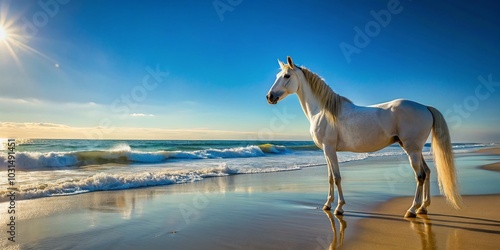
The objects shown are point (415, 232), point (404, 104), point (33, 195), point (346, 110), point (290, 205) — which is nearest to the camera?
point (415, 232)

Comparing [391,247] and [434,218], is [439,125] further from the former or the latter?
[391,247]

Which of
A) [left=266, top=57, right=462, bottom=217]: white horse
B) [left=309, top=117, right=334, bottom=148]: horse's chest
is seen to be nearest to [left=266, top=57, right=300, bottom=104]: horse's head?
[left=266, top=57, right=462, bottom=217]: white horse

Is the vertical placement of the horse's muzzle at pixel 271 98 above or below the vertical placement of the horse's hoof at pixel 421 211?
above

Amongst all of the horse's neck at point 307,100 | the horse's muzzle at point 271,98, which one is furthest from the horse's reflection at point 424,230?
the horse's muzzle at point 271,98

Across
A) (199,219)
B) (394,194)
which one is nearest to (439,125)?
(394,194)

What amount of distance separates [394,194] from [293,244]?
362 centimetres

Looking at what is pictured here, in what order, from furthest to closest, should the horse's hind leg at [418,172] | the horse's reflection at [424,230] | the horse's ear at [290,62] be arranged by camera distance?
the horse's ear at [290,62]
the horse's hind leg at [418,172]
the horse's reflection at [424,230]

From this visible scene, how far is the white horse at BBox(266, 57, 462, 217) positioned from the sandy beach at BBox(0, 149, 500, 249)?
→ 460 mm

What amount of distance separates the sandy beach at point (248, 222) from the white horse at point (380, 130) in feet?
1.51

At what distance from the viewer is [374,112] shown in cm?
414

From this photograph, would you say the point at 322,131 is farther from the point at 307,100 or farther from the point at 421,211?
the point at 421,211

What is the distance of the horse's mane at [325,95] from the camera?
4.37m

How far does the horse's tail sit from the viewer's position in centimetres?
387

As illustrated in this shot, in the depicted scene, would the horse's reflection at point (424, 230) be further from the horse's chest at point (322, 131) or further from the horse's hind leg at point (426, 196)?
the horse's chest at point (322, 131)
